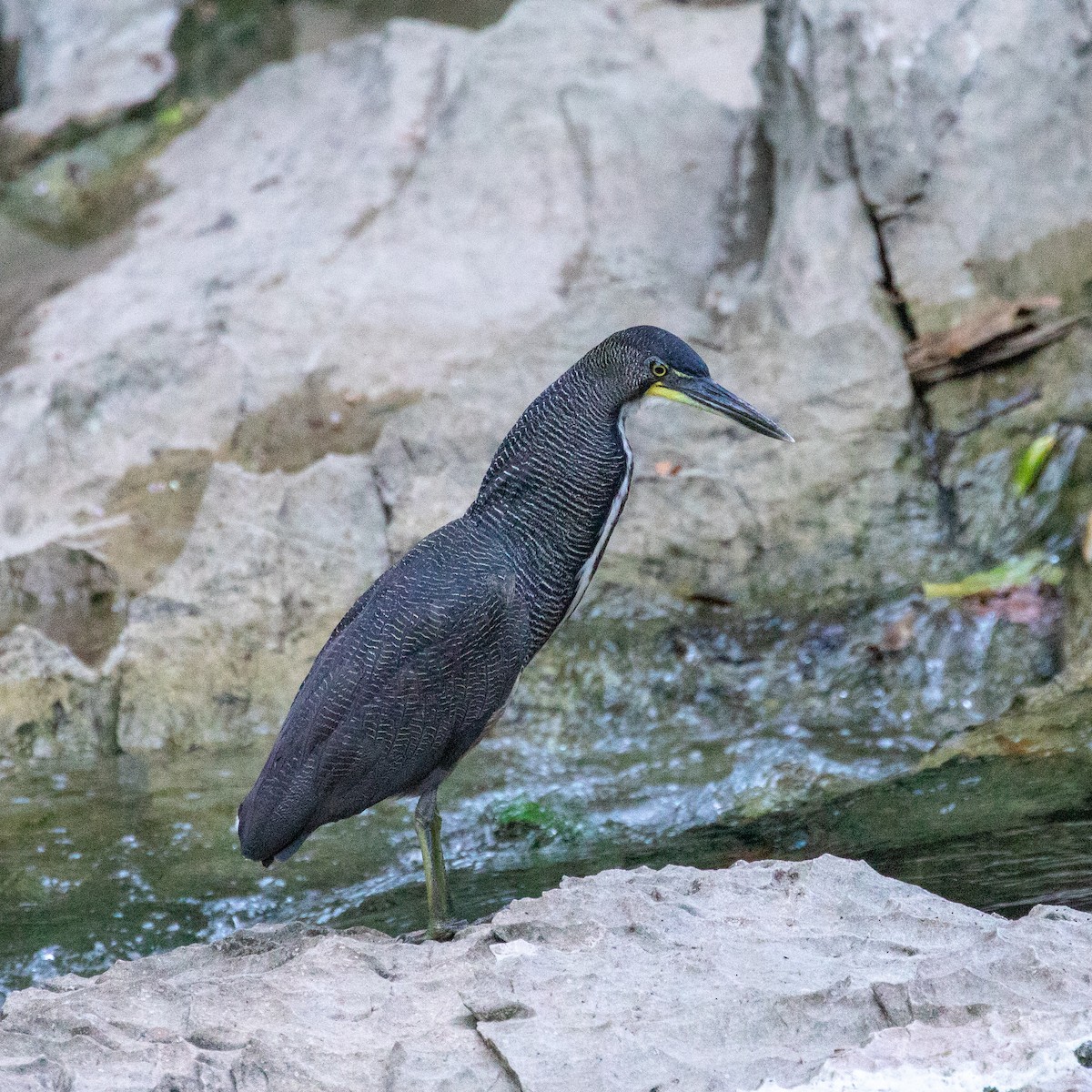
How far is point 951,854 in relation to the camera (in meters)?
3.98

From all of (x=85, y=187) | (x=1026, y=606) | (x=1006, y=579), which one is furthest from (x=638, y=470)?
(x=85, y=187)

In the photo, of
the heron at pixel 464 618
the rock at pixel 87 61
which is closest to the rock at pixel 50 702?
the heron at pixel 464 618

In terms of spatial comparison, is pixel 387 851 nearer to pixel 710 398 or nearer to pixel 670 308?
pixel 710 398

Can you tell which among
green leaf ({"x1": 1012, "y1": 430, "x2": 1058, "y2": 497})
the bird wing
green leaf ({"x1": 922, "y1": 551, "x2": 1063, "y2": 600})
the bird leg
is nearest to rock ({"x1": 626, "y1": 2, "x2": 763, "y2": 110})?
green leaf ({"x1": 1012, "y1": 430, "x2": 1058, "y2": 497})

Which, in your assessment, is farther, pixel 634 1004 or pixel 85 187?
pixel 85 187

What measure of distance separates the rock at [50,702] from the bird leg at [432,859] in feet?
6.15

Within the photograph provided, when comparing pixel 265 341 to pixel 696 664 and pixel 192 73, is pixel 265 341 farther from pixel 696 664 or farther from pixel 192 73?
pixel 192 73

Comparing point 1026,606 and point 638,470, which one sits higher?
point 638,470

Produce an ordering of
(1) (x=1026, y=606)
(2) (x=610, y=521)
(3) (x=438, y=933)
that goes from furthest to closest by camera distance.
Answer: (1) (x=1026, y=606) → (2) (x=610, y=521) → (3) (x=438, y=933)

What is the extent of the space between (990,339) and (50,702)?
4.12 metres

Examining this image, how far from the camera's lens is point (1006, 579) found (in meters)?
5.50

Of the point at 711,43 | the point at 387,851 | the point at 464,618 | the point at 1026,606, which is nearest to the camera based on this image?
the point at 464,618

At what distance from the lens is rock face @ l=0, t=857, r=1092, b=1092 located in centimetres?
275

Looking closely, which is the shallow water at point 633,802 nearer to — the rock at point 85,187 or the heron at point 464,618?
the heron at point 464,618
